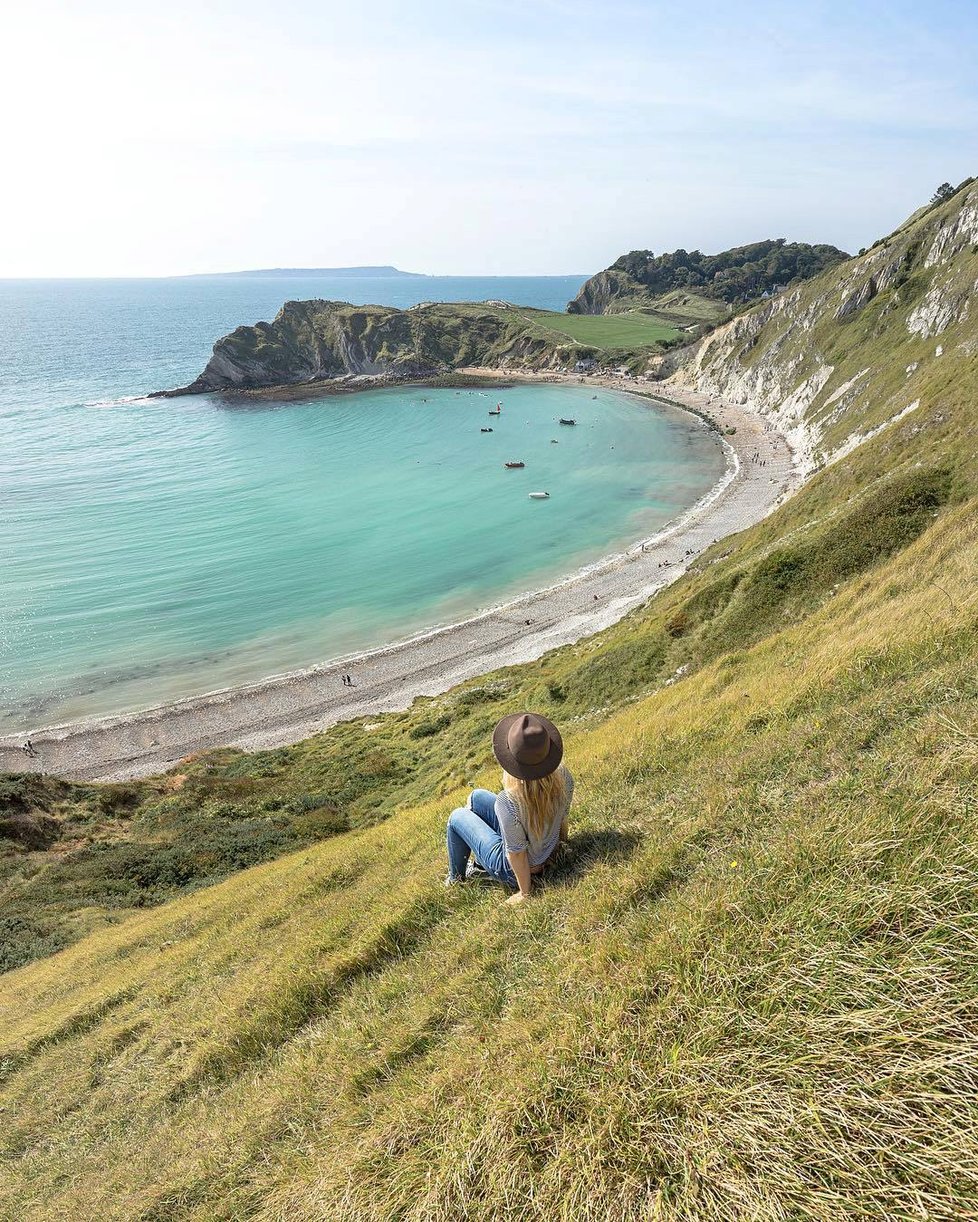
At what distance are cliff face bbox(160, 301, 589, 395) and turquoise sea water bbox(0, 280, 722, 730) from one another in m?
29.8

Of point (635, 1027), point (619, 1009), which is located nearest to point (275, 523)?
point (619, 1009)

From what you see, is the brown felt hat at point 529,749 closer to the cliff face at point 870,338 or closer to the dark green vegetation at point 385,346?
the cliff face at point 870,338

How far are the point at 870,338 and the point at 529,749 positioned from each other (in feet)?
307

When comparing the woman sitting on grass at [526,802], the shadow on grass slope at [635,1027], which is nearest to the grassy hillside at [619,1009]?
the shadow on grass slope at [635,1027]

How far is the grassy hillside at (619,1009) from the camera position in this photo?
10.1 ft

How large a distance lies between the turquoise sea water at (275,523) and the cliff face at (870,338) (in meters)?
15.1

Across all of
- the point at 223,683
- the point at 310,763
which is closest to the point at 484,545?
the point at 223,683

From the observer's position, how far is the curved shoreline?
3734 centimetres

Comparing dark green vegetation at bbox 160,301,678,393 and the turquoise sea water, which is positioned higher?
dark green vegetation at bbox 160,301,678,393

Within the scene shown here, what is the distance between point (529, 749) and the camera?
6059 mm

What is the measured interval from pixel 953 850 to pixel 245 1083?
6490 mm

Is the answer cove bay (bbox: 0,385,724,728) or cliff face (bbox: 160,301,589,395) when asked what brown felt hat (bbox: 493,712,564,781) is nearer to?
cove bay (bbox: 0,385,724,728)

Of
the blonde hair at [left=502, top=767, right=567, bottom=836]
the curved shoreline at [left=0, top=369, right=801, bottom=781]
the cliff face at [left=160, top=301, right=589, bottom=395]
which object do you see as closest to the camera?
the blonde hair at [left=502, top=767, right=567, bottom=836]

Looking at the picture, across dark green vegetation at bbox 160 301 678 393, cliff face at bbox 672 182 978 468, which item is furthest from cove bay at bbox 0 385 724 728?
dark green vegetation at bbox 160 301 678 393
